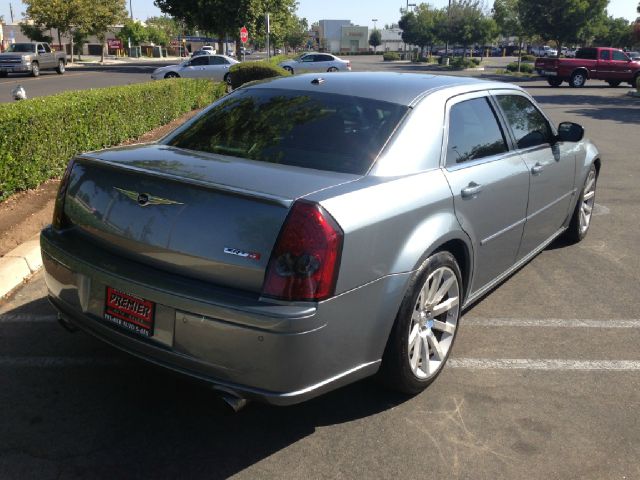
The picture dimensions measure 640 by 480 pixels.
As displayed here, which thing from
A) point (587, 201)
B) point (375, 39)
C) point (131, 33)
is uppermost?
point (375, 39)

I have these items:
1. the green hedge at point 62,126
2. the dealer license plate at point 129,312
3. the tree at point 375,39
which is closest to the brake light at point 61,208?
the dealer license plate at point 129,312

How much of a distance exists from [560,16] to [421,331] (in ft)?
150

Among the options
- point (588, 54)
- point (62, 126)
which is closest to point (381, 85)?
point (62, 126)

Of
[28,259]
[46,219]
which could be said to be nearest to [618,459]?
[28,259]

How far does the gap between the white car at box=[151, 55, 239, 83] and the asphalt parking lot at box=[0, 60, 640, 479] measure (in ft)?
87.9

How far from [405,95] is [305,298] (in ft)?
5.45

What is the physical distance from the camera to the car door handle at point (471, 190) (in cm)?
364

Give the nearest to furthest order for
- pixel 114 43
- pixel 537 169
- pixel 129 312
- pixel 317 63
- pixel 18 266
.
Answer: pixel 129 312, pixel 537 169, pixel 18 266, pixel 317 63, pixel 114 43

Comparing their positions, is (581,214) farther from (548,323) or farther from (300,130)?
(300,130)

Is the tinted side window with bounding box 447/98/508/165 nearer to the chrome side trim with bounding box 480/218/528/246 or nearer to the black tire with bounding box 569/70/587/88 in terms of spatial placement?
the chrome side trim with bounding box 480/218/528/246

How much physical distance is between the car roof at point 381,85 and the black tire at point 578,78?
30.4 m

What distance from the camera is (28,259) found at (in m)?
5.11

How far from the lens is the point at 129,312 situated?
2949mm

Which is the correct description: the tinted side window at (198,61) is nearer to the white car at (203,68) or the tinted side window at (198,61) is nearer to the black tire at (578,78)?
the white car at (203,68)
